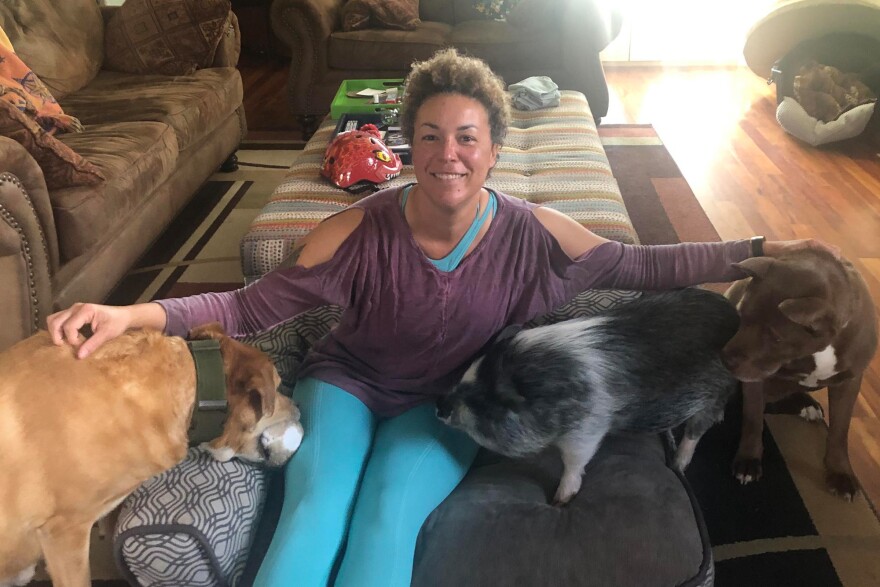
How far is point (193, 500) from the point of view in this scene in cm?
118

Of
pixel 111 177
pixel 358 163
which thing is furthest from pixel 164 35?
pixel 358 163

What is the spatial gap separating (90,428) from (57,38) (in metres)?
2.95

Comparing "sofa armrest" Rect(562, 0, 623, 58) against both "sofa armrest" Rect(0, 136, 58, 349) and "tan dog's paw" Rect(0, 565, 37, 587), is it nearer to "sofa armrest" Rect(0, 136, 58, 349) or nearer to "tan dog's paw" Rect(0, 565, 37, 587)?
"sofa armrest" Rect(0, 136, 58, 349)

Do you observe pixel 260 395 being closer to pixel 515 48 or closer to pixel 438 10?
pixel 515 48

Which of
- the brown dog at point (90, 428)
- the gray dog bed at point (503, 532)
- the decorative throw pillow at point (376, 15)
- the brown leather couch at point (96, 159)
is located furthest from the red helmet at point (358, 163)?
the decorative throw pillow at point (376, 15)

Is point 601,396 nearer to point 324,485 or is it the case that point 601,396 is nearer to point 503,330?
point 503,330

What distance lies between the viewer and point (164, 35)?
349 centimetres

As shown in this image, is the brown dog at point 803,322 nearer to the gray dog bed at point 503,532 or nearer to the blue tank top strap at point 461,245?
the gray dog bed at point 503,532

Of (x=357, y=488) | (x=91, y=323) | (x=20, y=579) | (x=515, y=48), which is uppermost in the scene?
(x=91, y=323)

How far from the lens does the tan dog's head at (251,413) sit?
1218 mm

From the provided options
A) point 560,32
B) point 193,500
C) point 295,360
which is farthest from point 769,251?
point 560,32

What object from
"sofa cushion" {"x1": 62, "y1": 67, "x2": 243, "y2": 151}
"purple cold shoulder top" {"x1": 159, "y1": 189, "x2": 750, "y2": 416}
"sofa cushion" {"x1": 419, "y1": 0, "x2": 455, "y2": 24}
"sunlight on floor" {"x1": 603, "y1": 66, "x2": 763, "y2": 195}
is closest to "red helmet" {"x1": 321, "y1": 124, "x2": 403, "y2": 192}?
"purple cold shoulder top" {"x1": 159, "y1": 189, "x2": 750, "y2": 416}

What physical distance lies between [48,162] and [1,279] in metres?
0.45

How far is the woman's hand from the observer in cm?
115
